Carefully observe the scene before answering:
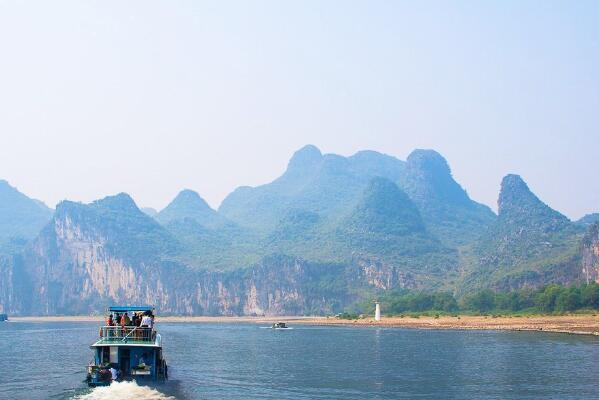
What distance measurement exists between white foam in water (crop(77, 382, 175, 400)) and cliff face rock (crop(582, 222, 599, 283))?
475 ft

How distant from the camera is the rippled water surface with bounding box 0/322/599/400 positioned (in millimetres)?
53928

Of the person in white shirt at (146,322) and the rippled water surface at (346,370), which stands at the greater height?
the person in white shirt at (146,322)

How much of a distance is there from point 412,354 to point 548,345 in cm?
1646

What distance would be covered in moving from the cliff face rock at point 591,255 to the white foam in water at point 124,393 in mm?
144889

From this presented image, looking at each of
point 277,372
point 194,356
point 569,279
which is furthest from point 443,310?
point 277,372

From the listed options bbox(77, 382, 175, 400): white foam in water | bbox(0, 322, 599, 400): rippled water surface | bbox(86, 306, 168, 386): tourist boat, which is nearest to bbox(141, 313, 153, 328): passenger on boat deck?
bbox(86, 306, 168, 386): tourist boat

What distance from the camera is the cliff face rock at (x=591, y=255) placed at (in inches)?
7028

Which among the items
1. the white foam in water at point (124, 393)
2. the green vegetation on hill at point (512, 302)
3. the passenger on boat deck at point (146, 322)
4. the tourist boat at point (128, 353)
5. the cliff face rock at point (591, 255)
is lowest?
the white foam in water at point (124, 393)

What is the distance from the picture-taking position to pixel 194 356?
280 feet

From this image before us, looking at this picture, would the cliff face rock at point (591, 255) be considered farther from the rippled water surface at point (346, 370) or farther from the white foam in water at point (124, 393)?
the white foam in water at point (124, 393)

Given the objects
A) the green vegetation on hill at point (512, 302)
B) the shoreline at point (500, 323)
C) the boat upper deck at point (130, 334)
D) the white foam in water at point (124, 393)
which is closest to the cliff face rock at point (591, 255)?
the green vegetation on hill at point (512, 302)

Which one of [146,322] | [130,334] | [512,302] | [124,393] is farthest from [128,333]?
[512,302]

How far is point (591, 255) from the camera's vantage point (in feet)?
595

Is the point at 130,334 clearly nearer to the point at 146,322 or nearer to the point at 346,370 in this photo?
the point at 146,322
